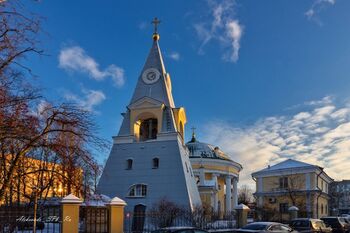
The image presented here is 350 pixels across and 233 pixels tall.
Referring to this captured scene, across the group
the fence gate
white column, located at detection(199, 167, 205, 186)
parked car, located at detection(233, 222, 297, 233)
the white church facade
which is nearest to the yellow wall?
white column, located at detection(199, 167, 205, 186)

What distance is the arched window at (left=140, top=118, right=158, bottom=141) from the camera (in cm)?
4206

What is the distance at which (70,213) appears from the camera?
16.8 meters

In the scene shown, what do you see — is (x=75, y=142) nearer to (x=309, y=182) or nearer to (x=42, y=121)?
(x=42, y=121)

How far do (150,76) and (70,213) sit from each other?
87.0 feet

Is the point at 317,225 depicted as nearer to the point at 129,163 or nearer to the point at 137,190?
the point at 137,190

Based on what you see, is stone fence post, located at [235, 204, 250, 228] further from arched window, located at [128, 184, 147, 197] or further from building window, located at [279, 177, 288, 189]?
building window, located at [279, 177, 288, 189]

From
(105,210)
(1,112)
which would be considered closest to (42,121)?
(1,112)

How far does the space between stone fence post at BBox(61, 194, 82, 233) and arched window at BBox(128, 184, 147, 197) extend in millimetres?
21086

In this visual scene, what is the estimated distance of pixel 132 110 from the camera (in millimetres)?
40906

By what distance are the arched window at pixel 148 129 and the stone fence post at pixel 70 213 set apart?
24992mm

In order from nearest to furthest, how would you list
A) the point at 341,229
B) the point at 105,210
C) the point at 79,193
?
the point at 79,193 → the point at 105,210 → the point at 341,229

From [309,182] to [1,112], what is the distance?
51639mm

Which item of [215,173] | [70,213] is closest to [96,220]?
[70,213]

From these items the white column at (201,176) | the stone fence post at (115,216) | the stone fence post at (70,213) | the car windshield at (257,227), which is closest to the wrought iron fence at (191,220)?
the stone fence post at (115,216)
